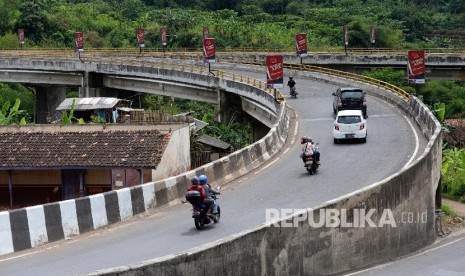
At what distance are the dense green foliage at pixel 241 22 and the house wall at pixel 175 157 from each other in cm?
7471

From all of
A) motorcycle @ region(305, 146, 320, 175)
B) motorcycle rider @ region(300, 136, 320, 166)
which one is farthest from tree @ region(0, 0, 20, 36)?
motorcycle @ region(305, 146, 320, 175)

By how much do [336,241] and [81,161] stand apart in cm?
1382

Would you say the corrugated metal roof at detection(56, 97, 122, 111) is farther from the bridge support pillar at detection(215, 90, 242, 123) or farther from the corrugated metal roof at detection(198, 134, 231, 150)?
the bridge support pillar at detection(215, 90, 242, 123)

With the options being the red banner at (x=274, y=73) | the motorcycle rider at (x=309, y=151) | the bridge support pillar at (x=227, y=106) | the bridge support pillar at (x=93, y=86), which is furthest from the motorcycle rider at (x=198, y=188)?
the bridge support pillar at (x=93, y=86)

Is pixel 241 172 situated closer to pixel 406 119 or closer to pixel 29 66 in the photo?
pixel 406 119

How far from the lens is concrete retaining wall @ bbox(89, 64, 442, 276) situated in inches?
666

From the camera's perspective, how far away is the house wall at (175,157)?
108 ft

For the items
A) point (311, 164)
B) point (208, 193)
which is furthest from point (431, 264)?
point (311, 164)

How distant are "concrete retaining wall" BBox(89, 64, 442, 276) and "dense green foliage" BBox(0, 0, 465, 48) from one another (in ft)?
272

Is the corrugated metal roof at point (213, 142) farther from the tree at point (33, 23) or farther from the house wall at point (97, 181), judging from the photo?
the tree at point (33, 23)

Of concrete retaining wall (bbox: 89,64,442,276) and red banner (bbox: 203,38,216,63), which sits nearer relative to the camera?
concrete retaining wall (bbox: 89,64,442,276)

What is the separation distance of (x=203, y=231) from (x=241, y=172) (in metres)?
9.24

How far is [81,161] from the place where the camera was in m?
32.9

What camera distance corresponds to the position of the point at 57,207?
21.3 metres
